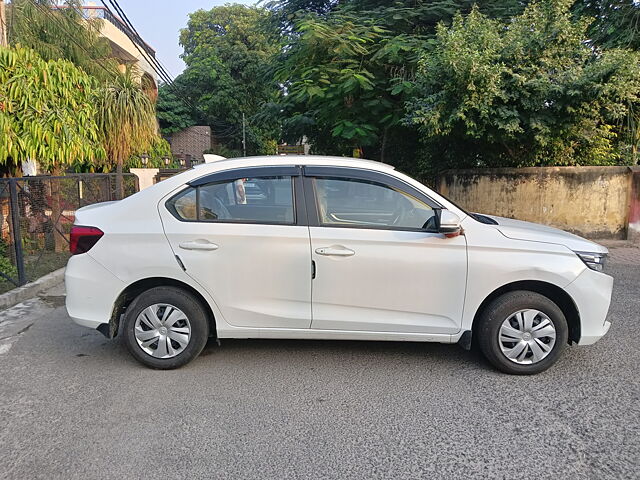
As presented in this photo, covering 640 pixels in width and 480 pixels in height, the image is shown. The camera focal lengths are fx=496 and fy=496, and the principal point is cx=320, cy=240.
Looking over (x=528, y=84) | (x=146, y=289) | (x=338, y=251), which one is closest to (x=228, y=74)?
(x=528, y=84)

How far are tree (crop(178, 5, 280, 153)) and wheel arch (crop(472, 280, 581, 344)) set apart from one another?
123 ft

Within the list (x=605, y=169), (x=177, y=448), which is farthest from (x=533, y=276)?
(x=605, y=169)

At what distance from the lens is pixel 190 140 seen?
44156 millimetres

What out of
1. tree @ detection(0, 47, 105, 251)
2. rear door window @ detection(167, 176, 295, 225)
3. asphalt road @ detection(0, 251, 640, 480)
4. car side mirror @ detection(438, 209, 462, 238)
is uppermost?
tree @ detection(0, 47, 105, 251)

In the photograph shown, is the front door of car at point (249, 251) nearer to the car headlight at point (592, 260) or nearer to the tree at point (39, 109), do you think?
the car headlight at point (592, 260)

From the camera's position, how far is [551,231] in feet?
14.3

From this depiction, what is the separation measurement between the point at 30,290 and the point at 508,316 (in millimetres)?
6174

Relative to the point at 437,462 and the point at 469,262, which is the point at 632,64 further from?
the point at 437,462

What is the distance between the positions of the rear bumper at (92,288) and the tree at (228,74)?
37021 mm

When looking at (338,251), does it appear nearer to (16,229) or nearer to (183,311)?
(183,311)

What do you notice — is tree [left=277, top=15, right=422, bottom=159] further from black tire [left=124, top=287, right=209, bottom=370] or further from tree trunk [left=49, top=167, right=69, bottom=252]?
black tire [left=124, top=287, right=209, bottom=370]

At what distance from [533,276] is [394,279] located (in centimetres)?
111

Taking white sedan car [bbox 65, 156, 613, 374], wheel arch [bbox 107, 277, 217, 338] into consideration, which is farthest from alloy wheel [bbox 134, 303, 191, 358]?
wheel arch [bbox 107, 277, 217, 338]

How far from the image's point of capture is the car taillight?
414 cm
